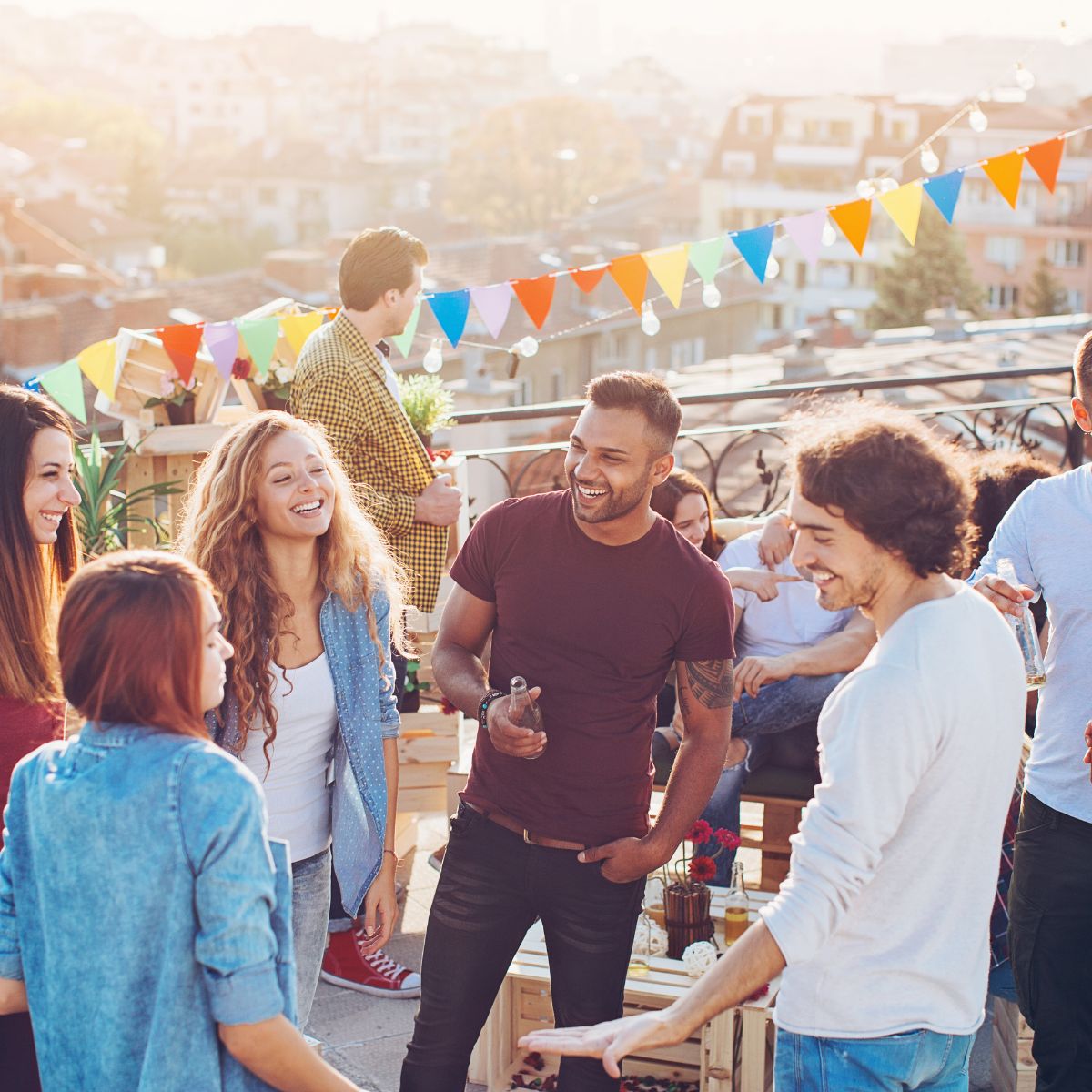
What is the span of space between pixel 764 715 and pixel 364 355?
158 cm

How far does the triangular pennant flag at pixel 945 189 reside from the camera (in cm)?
604

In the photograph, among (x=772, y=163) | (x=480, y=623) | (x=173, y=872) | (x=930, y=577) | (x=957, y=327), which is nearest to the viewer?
(x=173, y=872)

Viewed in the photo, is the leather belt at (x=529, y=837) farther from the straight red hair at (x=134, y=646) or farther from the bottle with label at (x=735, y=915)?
the straight red hair at (x=134, y=646)

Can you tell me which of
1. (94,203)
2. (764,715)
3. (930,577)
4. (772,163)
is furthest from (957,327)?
(94,203)

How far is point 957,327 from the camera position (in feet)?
88.9

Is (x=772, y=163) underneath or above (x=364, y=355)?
above

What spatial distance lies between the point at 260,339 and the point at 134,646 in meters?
3.57

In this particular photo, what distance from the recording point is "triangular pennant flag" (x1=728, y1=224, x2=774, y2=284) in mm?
6039

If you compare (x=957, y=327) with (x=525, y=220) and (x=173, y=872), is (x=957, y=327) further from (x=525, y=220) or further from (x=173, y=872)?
(x=525, y=220)

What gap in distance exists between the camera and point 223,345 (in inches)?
200

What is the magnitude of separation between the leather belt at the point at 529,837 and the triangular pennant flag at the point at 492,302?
3.44m

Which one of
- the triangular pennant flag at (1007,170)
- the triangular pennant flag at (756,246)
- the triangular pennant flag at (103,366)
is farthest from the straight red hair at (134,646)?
the triangular pennant flag at (1007,170)

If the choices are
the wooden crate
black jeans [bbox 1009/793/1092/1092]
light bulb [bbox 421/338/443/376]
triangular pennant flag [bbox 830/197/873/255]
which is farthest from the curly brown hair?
triangular pennant flag [bbox 830/197/873/255]

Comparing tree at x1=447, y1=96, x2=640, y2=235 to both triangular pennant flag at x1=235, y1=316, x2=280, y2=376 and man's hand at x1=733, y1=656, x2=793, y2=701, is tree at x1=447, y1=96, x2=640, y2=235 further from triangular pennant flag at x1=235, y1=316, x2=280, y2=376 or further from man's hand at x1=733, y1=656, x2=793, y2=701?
man's hand at x1=733, y1=656, x2=793, y2=701
